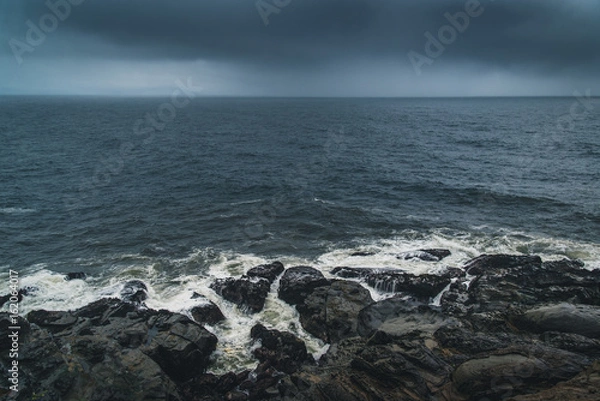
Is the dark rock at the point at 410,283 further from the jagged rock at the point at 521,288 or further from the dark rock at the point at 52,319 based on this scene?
the dark rock at the point at 52,319

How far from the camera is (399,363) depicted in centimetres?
1758

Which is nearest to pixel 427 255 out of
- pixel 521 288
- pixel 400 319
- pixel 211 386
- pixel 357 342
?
pixel 521 288

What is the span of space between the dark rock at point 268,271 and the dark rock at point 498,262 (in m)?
16.9

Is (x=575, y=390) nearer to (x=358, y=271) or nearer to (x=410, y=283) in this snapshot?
(x=410, y=283)

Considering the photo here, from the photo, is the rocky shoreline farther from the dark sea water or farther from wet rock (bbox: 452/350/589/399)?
the dark sea water

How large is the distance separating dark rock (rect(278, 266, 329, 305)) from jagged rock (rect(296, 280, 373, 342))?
30.1 inches

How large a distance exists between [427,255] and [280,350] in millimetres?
18344

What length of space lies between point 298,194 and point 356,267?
77.0 feet

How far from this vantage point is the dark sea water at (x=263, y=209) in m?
34.3

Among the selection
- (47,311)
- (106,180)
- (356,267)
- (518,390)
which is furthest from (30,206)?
(518,390)

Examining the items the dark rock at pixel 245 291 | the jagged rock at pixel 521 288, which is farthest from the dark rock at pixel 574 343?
the dark rock at pixel 245 291

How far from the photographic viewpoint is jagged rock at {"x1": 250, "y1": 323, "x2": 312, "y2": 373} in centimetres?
2200

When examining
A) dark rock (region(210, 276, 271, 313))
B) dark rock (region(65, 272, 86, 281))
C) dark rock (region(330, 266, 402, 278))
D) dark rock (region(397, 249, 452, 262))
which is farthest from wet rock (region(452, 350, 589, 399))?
dark rock (region(65, 272, 86, 281))

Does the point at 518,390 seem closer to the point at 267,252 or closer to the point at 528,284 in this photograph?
the point at 528,284
